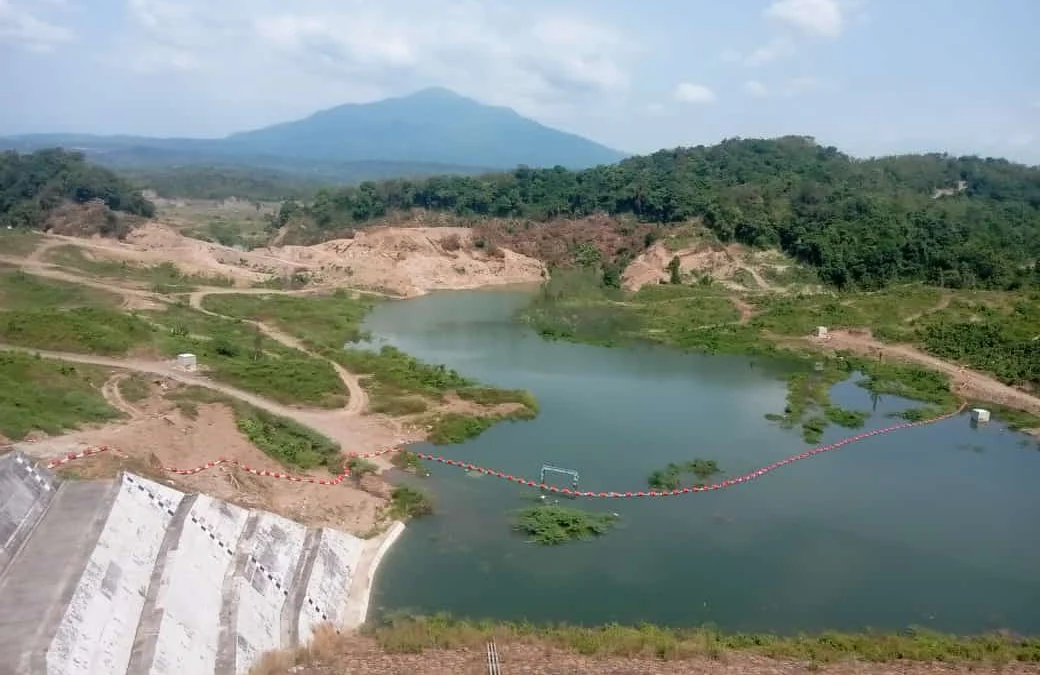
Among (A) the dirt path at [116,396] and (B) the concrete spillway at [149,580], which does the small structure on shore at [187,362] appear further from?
(B) the concrete spillway at [149,580]

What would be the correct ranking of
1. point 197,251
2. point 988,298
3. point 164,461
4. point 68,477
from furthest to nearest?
point 197,251, point 988,298, point 164,461, point 68,477

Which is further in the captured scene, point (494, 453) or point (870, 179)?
point (870, 179)

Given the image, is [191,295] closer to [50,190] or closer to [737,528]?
[50,190]

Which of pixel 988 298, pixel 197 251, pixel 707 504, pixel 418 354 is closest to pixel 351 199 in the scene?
pixel 197 251

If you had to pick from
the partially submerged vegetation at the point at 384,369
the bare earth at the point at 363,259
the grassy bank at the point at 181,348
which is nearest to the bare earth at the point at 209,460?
the grassy bank at the point at 181,348

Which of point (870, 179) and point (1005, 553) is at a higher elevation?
point (870, 179)

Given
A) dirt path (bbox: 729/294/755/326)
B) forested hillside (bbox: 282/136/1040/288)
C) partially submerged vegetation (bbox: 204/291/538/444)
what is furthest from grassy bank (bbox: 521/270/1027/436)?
partially submerged vegetation (bbox: 204/291/538/444)

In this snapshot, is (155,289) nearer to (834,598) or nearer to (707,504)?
(707,504)
